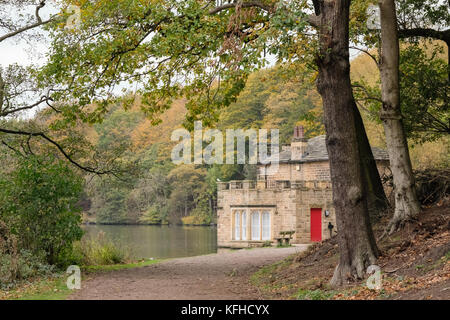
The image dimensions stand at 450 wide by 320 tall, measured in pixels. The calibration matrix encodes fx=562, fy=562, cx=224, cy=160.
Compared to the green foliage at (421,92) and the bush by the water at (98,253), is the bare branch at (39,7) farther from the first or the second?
the green foliage at (421,92)

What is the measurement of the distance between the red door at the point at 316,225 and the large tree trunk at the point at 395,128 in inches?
731

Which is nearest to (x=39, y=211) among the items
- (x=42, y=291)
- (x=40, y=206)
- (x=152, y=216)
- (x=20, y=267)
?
(x=40, y=206)

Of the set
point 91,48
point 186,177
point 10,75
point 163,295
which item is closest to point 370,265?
point 163,295

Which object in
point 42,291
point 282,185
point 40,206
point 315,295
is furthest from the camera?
point 282,185

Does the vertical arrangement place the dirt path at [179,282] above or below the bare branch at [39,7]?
below

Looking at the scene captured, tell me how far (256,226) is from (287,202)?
93.3 inches

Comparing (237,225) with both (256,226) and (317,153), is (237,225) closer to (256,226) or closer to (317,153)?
(256,226)

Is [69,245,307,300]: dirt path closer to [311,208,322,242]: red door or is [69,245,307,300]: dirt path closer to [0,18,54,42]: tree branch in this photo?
[0,18,54,42]: tree branch

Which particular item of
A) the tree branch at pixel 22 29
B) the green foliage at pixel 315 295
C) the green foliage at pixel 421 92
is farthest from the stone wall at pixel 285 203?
the green foliage at pixel 315 295

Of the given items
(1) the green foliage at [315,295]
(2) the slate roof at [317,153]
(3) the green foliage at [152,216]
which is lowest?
(3) the green foliage at [152,216]

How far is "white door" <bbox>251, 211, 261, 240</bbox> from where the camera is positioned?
31422mm

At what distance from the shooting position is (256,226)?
31.5 metres

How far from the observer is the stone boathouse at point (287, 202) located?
1192 inches

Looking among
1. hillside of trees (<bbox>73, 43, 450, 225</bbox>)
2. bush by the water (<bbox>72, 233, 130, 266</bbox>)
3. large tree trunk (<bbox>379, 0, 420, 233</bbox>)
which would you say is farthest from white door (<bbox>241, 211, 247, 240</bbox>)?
large tree trunk (<bbox>379, 0, 420, 233</bbox>)
